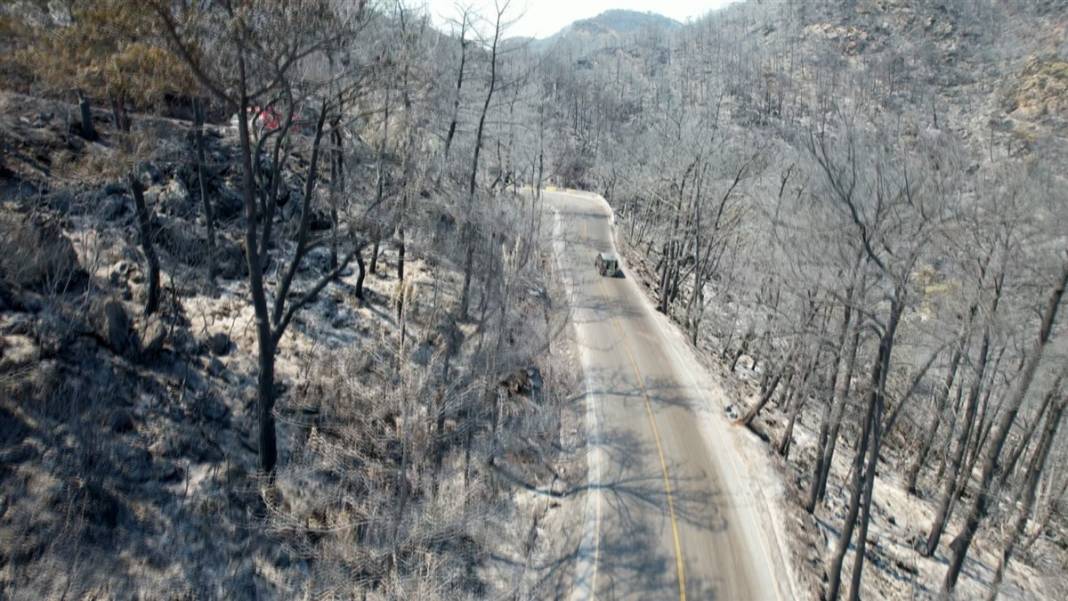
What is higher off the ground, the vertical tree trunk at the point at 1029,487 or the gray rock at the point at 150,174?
the gray rock at the point at 150,174

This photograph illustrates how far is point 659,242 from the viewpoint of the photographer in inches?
2092

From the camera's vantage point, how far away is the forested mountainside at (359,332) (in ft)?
35.2

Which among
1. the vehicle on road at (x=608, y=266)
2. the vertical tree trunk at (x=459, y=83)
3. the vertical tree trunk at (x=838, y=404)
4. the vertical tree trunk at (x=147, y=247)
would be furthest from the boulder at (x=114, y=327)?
the vehicle on road at (x=608, y=266)

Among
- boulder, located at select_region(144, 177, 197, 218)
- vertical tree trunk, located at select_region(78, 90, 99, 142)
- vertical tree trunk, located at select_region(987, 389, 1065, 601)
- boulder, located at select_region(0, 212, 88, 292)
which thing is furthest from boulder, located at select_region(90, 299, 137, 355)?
vertical tree trunk, located at select_region(987, 389, 1065, 601)

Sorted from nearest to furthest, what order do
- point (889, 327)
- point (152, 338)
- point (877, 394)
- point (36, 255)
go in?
point (889, 327)
point (36, 255)
point (877, 394)
point (152, 338)

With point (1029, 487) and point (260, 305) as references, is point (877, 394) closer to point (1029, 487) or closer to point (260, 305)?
point (1029, 487)

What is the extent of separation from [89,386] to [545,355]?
1383 cm

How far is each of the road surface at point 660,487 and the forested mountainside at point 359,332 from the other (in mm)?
893

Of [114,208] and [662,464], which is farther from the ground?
[114,208]

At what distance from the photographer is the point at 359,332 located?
729 inches

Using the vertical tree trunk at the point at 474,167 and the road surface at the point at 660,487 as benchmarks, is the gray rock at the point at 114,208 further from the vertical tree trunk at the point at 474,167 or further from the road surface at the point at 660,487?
the road surface at the point at 660,487

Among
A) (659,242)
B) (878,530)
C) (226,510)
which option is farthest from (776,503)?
(659,242)

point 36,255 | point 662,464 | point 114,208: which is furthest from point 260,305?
point 662,464

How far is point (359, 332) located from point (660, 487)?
32.6 feet
